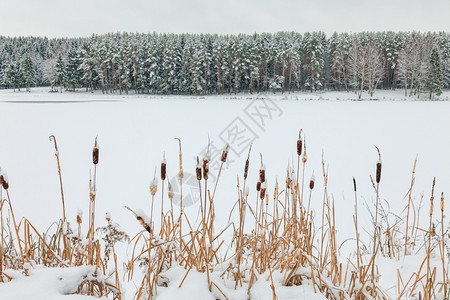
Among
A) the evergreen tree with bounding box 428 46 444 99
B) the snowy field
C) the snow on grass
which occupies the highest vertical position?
the evergreen tree with bounding box 428 46 444 99

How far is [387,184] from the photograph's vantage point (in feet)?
21.0

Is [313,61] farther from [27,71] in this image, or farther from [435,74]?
[27,71]

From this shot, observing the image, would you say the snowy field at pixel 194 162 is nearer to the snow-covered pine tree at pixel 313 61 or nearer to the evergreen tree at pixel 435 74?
the evergreen tree at pixel 435 74

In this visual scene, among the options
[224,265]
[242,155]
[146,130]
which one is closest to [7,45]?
[146,130]

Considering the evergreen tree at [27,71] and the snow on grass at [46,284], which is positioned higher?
the evergreen tree at [27,71]

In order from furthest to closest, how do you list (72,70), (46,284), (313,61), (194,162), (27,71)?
(27,71) → (72,70) → (313,61) → (194,162) → (46,284)

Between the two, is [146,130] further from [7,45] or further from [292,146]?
[7,45]

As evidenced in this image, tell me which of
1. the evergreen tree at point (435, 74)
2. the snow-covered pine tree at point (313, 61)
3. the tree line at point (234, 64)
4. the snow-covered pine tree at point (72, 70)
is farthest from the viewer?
the snow-covered pine tree at point (72, 70)

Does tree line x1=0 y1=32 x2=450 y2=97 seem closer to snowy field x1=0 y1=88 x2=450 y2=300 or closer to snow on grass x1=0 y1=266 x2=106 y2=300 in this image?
snowy field x1=0 y1=88 x2=450 y2=300

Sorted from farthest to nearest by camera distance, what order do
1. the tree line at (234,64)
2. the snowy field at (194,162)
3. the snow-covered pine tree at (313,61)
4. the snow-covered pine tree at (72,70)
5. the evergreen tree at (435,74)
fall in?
the snow-covered pine tree at (72,70) → the snow-covered pine tree at (313,61) → the tree line at (234,64) → the evergreen tree at (435,74) → the snowy field at (194,162)

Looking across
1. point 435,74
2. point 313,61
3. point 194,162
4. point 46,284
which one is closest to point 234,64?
point 313,61

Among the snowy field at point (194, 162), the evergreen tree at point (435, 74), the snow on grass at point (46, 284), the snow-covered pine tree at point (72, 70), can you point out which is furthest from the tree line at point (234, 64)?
the snow on grass at point (46, 284)

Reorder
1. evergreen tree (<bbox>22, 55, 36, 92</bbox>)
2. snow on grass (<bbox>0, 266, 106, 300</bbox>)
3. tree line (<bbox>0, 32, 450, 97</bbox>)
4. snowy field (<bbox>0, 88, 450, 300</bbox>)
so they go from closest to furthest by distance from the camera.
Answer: snow on grass (<bbox>0, 266, 106, 300</bbox>) < snowy field (<bbox>0, 88, 450, 300</bbox>) < tree line (<bbox>0, 32, 450, 97</bbox>) < evergreen tree (<bbox>22, 55, 36, 92</bbox>)

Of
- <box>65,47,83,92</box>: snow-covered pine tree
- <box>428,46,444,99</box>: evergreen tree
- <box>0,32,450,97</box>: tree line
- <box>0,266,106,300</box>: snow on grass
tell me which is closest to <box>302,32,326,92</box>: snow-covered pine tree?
<box>0,32,450,97</box>: tree line
